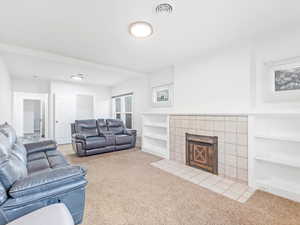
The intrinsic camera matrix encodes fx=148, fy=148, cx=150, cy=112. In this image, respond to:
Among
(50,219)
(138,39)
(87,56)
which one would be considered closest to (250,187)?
(50,219)

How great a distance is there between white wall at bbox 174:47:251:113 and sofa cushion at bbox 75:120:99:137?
2.63 m

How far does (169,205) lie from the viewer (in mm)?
1872

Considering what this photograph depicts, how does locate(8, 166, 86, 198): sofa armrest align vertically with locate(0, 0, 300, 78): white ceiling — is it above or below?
below

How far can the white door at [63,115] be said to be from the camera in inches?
222

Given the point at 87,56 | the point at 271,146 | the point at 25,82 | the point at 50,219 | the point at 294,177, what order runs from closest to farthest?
the point at 50,219, the point at 294,177, the point at 271,146, the point at 87,56, the point at 25,82

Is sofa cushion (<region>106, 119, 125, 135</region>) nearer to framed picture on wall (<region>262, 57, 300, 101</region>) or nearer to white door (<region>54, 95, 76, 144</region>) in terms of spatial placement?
white door (<region>54, 95, 76, 144</region>)

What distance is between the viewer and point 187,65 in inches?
141

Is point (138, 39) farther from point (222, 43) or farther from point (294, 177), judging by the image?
point (294, 177)

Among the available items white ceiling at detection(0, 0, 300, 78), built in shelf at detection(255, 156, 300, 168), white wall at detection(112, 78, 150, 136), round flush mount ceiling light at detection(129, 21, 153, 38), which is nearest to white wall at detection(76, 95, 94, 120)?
white wall at detection(112, 78, 150, 136)

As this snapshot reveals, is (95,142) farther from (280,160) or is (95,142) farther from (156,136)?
(280,160)

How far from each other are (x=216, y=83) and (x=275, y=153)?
5.07ft

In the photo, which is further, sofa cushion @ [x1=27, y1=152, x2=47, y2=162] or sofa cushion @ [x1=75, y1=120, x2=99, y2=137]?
sofa cushion @ [x1=75, y1=120, x2=99, y2=137]

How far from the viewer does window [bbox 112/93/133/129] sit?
590 cm

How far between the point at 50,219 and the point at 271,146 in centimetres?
295
